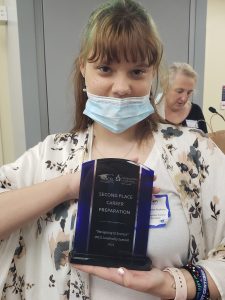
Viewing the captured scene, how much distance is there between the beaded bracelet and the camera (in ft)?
2.34

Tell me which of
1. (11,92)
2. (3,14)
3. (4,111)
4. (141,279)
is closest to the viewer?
(141,279)

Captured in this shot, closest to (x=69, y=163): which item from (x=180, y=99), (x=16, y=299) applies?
(x=16, y=299)

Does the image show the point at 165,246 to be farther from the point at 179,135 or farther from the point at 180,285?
the point at 179,135

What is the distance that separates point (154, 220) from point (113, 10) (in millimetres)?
520

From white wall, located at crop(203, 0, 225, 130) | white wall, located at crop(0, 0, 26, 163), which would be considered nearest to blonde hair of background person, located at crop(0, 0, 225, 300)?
white wall, located at crop(0, 0, 26, 163)

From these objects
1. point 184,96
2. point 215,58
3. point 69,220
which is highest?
point 215,58

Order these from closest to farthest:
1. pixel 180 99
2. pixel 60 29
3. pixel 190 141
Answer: pixel 190 141 → pixel 60 29 → pixel 180 99

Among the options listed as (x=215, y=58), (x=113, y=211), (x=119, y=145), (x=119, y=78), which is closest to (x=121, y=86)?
(x=119, y=78)

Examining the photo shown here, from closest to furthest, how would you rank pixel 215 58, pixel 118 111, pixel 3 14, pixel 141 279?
pixel 141 279 < pixel 118 111 < pixel 3 14 < pixel 215 58

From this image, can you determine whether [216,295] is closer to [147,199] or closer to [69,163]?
[147,199]

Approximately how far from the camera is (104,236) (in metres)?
0.73

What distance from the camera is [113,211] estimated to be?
2.38 ft

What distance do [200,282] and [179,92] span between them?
5.05 ft

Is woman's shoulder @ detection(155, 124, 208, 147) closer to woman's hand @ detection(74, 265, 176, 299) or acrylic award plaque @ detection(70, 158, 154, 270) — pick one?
acrylic award plaque @ detection(70, 158, 154, 270)
